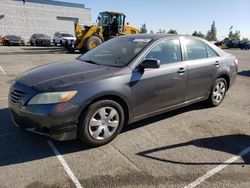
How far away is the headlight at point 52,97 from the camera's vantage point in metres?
3.22

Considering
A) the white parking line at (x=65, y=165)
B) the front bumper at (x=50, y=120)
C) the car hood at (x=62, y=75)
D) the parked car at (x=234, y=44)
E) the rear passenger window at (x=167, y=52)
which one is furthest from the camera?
the parked car at (x=234, y=44)

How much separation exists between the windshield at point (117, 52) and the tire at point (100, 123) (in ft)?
2.44

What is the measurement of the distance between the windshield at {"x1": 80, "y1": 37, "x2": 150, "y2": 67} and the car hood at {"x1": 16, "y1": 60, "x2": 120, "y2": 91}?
0.26 meters

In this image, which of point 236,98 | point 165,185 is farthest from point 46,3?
point 165,185

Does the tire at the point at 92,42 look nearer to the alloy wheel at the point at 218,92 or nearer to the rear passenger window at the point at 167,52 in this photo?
the alloy wheel at the point at 218,92

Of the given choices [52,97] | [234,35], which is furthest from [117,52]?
[234,35]

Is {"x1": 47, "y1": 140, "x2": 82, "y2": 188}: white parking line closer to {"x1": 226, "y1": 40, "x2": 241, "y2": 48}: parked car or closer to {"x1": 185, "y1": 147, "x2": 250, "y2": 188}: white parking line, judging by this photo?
{"x1": 185, "y1": 147, "x2": 250, "y2": 188}: white parking line

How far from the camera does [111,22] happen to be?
1988cm

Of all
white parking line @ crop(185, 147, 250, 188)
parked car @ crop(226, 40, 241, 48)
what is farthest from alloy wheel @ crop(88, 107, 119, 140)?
parked car @ crop(226, 40, 241, 48)

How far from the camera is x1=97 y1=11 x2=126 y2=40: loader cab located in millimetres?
19797

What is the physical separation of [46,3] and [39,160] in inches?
1655

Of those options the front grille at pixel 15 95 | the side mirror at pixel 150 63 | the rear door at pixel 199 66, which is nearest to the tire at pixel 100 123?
the side mirror at pixel 150 63

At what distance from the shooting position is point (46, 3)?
133 feet

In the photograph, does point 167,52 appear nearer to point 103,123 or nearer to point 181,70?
point 181,70
